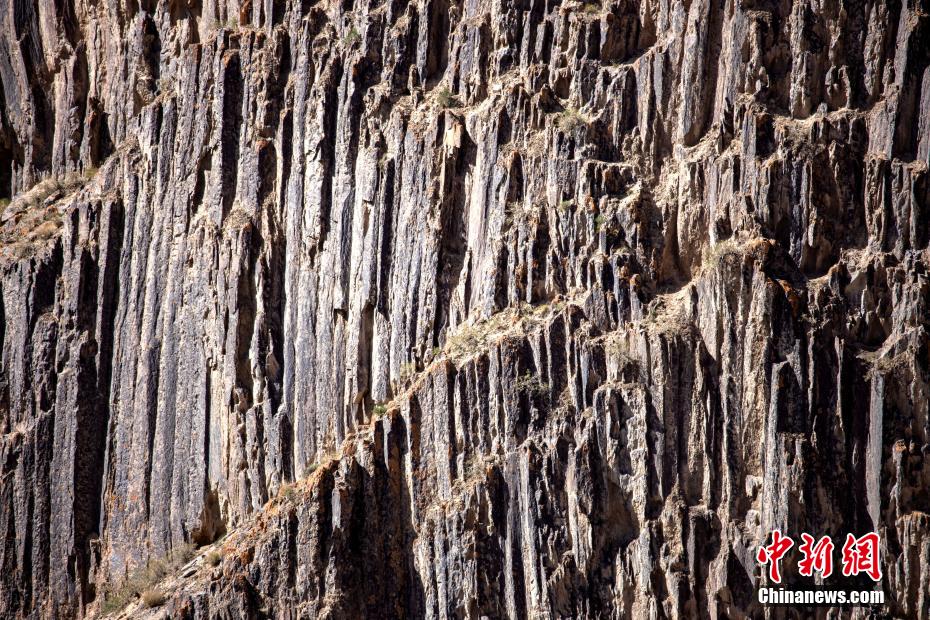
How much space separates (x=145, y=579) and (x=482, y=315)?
42.2 ft

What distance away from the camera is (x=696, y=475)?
31.1 m

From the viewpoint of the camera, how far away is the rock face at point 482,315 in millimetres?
30703

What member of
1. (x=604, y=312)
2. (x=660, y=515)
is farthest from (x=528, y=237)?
(x=660, y=515)

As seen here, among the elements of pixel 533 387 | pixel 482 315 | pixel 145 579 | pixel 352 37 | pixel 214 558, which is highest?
pixel 352 37

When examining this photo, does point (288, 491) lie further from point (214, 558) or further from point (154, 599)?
point (154, 599)

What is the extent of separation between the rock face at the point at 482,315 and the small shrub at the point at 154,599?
1.11 m

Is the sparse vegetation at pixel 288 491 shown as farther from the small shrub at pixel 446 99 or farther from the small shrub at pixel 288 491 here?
the small shrub at pixel 446 99

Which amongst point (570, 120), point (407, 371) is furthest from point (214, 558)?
point (570, 120)

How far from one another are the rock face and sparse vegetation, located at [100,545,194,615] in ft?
1.50

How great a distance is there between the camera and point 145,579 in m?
37.0

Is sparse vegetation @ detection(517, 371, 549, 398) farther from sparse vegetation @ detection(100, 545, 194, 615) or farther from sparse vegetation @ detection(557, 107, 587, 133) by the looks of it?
sparse vegetation @ detection(100, 545, 194, 615)

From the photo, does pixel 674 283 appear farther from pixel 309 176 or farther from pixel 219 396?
pixel 219 396

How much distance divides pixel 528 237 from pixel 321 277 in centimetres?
660

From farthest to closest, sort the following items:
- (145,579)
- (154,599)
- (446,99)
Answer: (145,579)
(446,99)
(154,599)
